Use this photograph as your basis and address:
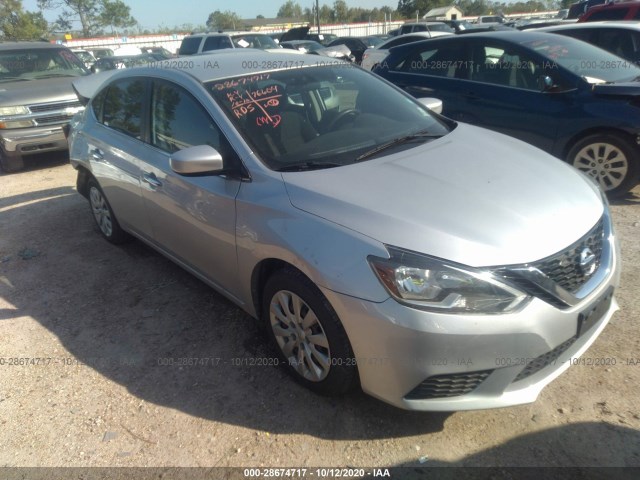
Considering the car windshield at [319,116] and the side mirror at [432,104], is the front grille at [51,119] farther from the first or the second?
the side mirror at [432,104]

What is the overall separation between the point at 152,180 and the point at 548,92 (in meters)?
4.03

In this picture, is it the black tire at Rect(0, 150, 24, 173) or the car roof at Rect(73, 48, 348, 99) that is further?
the black tire at Rect(0, 150, 24, 173)

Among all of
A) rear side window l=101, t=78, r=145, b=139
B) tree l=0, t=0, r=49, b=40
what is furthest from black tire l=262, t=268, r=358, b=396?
tree l=0, t=0, r=49, b=40

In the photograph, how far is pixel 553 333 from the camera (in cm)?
208

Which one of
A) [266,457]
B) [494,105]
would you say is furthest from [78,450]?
[494,105]

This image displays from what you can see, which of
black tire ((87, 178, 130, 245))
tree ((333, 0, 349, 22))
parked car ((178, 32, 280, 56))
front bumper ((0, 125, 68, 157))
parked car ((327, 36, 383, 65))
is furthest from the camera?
tree ((333, 0, 349, 22))

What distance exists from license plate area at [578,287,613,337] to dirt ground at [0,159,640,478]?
1.57 ft

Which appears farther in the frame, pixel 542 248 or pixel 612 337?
pixel 612 337

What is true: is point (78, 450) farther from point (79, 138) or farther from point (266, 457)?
point (79, 138)

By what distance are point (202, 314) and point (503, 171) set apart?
87.3 inches

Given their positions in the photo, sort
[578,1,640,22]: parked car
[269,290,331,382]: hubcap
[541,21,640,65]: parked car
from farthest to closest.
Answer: [578,1,640,22]: parked car, [541,21,640,65]: parked car, [269,290,331,382]: hubcap

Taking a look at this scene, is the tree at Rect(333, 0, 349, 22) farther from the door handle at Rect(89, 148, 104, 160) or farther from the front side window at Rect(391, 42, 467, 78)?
the door handle at Rect(89, 148, 104, 160)

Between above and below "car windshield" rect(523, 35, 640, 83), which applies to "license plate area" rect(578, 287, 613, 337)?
below

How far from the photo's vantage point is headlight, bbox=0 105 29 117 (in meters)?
7.23
